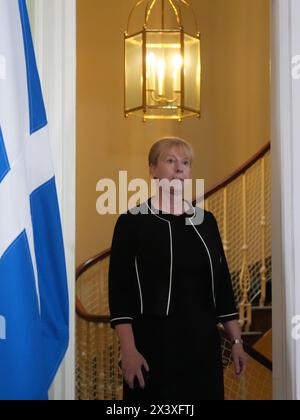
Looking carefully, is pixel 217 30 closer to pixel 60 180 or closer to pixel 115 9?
pixel 115 9

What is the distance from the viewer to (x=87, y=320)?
409 cm

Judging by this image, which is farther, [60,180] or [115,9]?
[115,9]

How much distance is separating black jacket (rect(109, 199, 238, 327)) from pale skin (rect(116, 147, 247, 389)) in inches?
1.9

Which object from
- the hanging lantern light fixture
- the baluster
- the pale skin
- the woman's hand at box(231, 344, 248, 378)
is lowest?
the baluster

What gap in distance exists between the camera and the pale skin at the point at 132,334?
223 centimetres

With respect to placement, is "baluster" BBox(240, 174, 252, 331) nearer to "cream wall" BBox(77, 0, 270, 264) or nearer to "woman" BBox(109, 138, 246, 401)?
"cream wall" BBox(77, 0, 270, 264)

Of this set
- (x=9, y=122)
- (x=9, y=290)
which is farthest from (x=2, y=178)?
(x=9, y=290)

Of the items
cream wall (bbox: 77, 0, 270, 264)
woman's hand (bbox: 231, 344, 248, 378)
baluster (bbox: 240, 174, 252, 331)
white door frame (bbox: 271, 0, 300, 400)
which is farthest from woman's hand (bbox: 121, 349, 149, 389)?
cream wall (bbox: 77, 0, 270, 264)

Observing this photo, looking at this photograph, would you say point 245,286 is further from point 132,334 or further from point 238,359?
point 132,334

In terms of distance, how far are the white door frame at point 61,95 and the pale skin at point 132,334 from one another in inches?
8.6

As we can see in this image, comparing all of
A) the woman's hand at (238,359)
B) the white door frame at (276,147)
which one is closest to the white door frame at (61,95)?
the white door frame at (276,147)

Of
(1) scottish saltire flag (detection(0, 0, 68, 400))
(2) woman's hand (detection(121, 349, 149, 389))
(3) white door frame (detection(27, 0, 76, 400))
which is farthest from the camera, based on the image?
(2) woman's hand (detection(121, 349, 149, 389))

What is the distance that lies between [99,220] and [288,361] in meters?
3.28

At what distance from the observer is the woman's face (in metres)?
2.35
